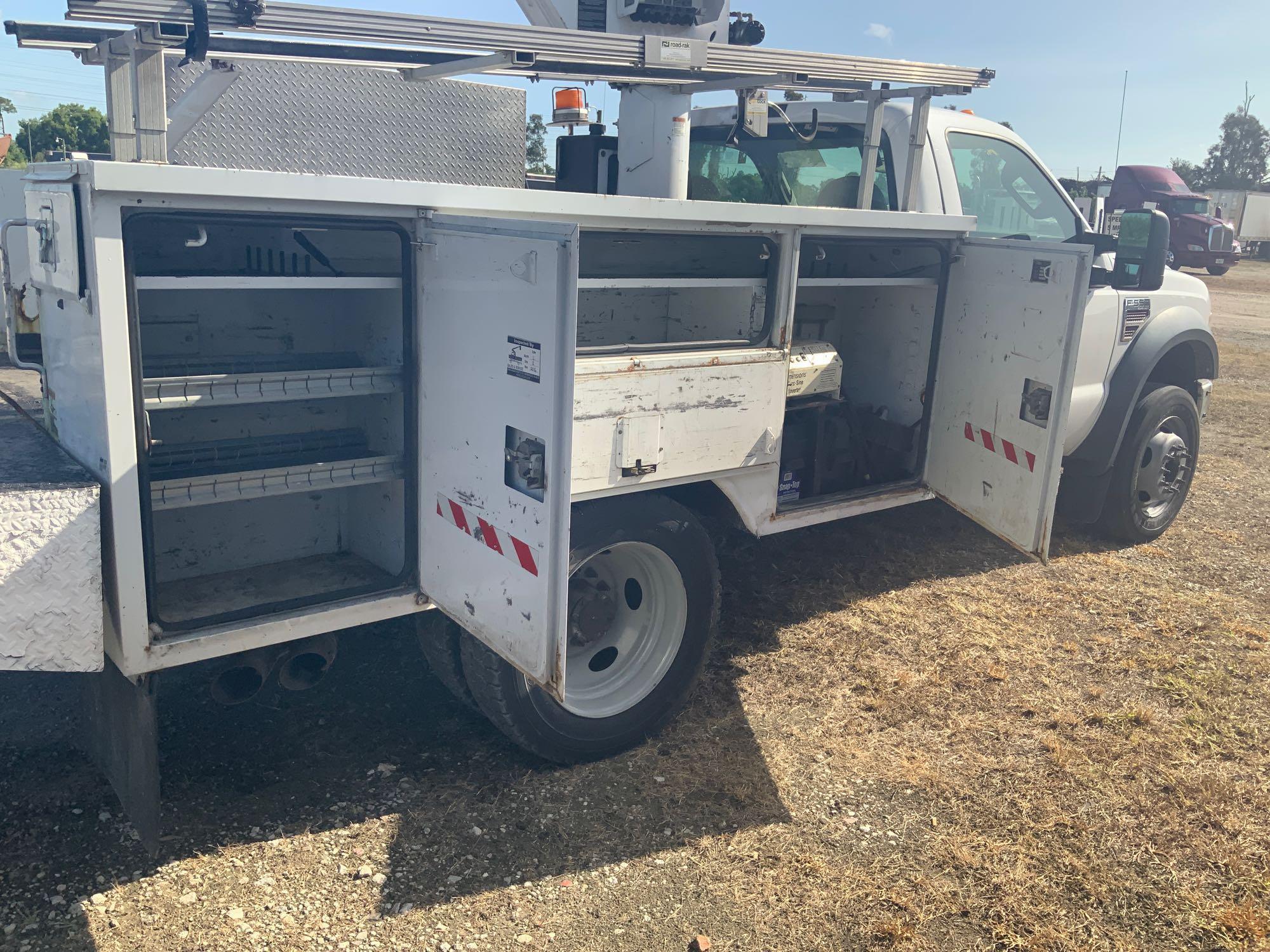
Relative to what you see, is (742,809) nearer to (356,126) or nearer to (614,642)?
(614,642)

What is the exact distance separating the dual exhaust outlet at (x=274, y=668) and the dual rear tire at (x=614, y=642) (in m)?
0.44

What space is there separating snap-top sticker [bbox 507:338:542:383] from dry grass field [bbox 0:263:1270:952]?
1.41 meters

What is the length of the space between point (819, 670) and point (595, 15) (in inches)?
116

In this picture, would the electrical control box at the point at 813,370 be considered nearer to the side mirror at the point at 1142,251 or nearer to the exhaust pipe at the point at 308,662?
the side mirror at the point at 1142,251

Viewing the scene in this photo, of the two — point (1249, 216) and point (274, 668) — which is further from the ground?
point (1249, 216)

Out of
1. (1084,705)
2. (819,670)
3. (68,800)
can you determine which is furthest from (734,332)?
(68,800)

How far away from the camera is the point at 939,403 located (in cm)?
476

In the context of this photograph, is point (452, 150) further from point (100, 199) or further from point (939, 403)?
point (939, 403)

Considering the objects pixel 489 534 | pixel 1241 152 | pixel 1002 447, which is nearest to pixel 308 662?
pixel 489 534

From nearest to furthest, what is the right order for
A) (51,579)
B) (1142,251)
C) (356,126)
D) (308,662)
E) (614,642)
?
(51,579)
(308,662)
(356,126)
(614,642)
(1142,251)

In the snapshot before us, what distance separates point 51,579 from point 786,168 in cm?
400

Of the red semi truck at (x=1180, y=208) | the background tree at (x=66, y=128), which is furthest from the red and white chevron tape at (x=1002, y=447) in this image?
the background tree at (x=66, y=128)

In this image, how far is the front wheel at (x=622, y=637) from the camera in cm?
348

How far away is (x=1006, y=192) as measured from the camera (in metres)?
5.52
